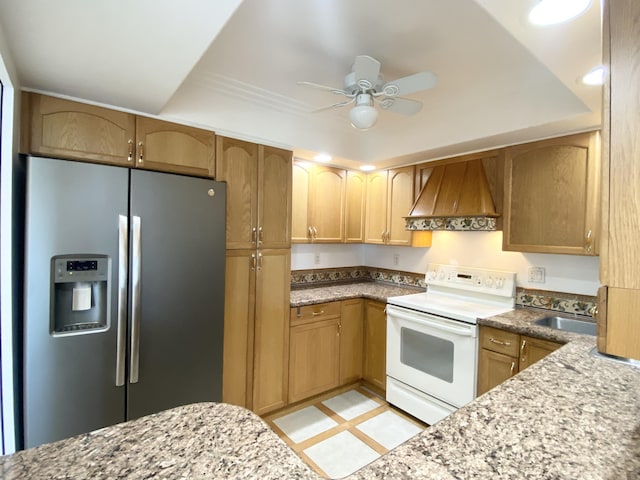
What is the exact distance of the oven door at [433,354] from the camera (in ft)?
7.20

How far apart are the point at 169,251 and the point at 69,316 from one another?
0.56 meters

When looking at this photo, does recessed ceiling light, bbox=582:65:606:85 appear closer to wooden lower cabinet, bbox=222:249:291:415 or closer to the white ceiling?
the white ceiling

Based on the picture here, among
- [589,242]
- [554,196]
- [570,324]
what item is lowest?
[570,324]

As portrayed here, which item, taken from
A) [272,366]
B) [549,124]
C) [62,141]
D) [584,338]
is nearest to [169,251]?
[62,141]

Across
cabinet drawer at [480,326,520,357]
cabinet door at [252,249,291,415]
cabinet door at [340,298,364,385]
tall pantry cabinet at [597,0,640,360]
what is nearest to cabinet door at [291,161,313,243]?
cabinet door at [252,249,291,415]

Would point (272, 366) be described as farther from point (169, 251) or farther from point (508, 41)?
point (508, 41)

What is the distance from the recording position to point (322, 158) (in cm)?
297

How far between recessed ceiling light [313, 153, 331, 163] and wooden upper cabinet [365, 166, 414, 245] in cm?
64

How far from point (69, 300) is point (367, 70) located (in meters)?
1.87

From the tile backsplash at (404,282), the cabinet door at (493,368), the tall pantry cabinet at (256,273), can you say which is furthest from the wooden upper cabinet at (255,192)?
the cabinet door at (493,368)

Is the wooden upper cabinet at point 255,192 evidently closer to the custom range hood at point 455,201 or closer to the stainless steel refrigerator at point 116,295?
the stainless steel refrigerator at point 116,295

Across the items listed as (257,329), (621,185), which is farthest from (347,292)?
(621,185)

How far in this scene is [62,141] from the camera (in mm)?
1649

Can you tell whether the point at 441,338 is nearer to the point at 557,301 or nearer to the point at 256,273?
the point at 557,301
